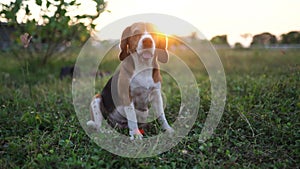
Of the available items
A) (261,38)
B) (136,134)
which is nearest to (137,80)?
(136,134)

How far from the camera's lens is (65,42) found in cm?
754

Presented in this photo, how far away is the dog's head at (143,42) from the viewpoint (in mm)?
3139

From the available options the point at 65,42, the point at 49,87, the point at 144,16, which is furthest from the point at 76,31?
the point at 144,16

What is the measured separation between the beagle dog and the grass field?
0.46m

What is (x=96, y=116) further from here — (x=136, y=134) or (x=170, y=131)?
(x=170, y=131)

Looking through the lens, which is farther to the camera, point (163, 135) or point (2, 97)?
point (2, 97)

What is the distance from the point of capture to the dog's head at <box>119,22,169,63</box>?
314cm

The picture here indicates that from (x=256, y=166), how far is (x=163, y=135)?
1.00 metres

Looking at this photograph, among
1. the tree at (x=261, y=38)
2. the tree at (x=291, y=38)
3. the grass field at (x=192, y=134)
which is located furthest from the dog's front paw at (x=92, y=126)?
the tree at (x=291, y=38)

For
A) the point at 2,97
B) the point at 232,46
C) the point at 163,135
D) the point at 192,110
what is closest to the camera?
the point at 163,135

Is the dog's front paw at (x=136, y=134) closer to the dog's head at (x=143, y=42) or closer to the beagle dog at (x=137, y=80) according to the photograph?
the beagle dog at (x=137, y=80)

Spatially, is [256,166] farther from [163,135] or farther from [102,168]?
[102,168]

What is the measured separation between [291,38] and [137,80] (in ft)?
24.4

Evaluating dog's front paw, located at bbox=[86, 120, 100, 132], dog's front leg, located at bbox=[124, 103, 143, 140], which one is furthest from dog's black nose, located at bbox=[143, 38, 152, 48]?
dog's front paw, located at bbox=[86, 120, 100, 132]
